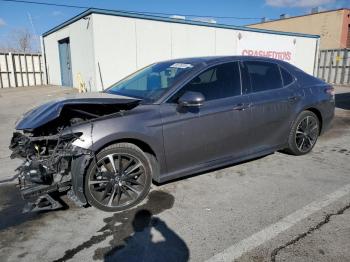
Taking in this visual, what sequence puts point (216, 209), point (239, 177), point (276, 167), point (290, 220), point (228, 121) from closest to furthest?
point (290, 220)
point (216, 209)
point (228, 121)
point (239, 177)
point (276, 167)

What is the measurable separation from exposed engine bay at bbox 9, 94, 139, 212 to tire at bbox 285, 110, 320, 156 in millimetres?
2983

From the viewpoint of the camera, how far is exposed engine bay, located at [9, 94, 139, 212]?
124 inches

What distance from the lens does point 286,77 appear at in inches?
195

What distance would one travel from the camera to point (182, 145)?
3.76 meters

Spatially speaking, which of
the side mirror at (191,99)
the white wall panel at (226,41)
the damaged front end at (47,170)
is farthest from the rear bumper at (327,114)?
the white wall panel at (226,41)

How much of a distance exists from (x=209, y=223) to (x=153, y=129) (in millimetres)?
1175

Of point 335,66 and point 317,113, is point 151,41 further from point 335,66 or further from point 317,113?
point 335,66

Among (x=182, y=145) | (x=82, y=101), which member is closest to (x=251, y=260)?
(x=182, y=145)

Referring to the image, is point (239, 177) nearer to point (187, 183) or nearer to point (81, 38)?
point (187, 183)

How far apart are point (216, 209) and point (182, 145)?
0.84m

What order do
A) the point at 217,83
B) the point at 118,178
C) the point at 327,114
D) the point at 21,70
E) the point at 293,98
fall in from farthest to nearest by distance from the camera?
the point at 21,70 < the point at 327,114 < the point at 293,98 < the point at 217,83 < the point at 118,178

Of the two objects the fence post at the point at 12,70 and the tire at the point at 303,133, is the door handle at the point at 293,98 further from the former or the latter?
the fence post at the point at 12,70

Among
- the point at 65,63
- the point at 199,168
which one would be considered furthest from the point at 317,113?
the point at 65,63

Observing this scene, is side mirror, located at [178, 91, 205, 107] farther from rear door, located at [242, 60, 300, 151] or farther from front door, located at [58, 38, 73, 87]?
front door, located at [58, 38, 73, 87]
